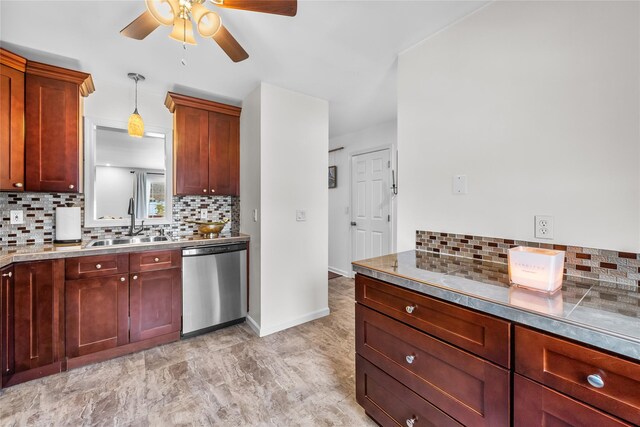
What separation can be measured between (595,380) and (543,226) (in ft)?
2.58

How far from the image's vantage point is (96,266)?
2.06m

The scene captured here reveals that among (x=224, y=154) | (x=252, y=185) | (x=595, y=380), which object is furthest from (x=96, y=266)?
(x=595, y=380)

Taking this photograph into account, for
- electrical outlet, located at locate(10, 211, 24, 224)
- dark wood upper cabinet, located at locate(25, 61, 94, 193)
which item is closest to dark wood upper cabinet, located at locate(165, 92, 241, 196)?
dark wood upper cabinet, located at locate(25, 61, 94, 193)

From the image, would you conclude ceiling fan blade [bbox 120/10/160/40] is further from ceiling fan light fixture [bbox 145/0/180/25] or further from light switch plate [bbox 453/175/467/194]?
light switch plate [bbox 453/175/467/194]

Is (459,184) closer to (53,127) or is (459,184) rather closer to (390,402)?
(390,402)

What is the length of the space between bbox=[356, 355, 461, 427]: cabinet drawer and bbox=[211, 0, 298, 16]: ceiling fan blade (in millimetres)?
1915

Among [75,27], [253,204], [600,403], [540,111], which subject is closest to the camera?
[600,403]

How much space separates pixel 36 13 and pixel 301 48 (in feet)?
5.37

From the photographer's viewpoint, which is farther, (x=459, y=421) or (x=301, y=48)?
(x=301, y=48)

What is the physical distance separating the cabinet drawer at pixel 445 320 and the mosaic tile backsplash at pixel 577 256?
625 mm

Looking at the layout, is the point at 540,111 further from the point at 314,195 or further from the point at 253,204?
the point at 253,204

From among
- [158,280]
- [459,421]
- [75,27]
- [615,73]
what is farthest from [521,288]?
[75,27]

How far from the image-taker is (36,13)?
1.61 meters

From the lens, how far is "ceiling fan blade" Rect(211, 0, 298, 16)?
1.29 meters
